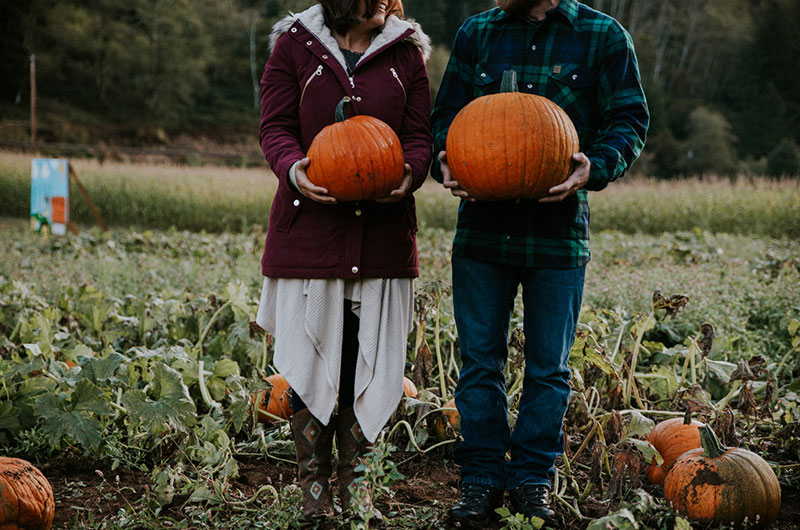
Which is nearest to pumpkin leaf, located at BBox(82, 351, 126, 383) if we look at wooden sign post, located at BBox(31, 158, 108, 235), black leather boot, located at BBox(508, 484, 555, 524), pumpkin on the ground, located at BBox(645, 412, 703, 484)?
black leather boot, located at BBox(508, 484, 555, 524)

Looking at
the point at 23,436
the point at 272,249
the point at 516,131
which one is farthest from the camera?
the point at 23,436

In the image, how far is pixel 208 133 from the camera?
1774 inches

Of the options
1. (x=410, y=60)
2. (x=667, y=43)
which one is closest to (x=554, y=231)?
(x=410, y=60)

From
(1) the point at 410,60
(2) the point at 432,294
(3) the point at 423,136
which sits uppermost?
(1) the point at 410,60

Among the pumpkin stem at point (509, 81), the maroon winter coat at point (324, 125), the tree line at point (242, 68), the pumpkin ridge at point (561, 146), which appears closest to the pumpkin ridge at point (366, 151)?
the maroon winter coat at point (324, 125)

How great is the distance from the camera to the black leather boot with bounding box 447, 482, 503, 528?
2.32m

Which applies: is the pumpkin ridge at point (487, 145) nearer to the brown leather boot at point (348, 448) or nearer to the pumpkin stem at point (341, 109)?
the pumpkin stem at point (341, 109)

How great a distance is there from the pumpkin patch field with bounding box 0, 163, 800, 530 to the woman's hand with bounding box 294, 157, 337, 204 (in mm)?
756

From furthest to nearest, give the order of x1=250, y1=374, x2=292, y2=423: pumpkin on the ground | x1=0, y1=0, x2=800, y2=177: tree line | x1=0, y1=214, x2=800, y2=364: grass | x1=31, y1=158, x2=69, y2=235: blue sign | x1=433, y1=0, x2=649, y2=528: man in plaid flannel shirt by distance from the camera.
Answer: x1=0, y1=0, x2=800, y2=177: tree line, x1=31, y1=158, x2=69, y2=235: blue sign, x1=0, y1=214, x2=800, y2=364: grass, x1=250, y1=374, x2=292, y2=423: pumpkin on the ground, x1=433, y1=0, x2=649, y2=528: man in plaid flannel shirt

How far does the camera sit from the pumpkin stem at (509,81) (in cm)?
225

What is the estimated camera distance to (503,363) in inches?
98.7

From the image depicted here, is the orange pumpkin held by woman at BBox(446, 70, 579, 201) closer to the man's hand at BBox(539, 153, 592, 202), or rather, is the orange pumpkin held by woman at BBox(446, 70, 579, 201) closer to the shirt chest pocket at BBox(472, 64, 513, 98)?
the man's hand at BBox(539, 153, 592, 202)

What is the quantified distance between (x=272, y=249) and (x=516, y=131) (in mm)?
850

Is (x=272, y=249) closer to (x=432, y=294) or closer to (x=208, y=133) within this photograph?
(x=432, y=294)
